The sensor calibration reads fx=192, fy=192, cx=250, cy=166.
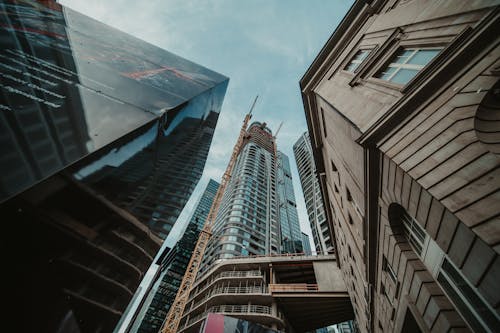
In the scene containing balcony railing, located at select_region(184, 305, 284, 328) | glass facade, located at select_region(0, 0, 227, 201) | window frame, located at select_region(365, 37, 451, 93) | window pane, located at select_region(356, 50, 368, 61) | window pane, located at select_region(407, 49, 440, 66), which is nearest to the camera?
glass facade, located at select_region(0, 0, 227, 201)

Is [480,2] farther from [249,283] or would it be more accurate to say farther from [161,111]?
[249,283]

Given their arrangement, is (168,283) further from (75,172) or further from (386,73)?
(386,73)

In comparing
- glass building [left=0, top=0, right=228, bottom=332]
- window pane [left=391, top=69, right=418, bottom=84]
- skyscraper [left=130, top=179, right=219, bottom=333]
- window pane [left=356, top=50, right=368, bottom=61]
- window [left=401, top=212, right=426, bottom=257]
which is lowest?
glass building [left=0, top=0, right=228, bottom=332]

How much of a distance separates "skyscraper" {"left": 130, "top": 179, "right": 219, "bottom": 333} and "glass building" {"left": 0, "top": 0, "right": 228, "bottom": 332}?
82895mm

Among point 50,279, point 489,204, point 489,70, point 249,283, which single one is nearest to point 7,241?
point 50,279

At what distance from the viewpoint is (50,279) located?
8.51 feet

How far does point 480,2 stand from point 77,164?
868cm

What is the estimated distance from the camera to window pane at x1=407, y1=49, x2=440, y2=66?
225 inches

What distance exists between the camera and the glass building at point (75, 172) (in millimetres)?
2219

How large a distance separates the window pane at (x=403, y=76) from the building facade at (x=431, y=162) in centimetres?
5

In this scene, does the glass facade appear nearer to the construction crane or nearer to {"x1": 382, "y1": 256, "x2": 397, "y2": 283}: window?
{"x1": 382, "y1": 256, "x2": 397, "y2": 283}: window

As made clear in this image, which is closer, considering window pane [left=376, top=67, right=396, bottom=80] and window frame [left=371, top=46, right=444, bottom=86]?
window frame [left=371, top=46, right=444, bottom=86]

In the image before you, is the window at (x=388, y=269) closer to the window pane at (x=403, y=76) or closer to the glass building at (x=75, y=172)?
the window pane at (x=403, y=76)

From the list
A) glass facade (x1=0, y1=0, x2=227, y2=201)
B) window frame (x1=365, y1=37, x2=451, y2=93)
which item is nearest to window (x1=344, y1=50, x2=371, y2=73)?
window frame (x1=365, y1=37, x2=451, y2=93)
